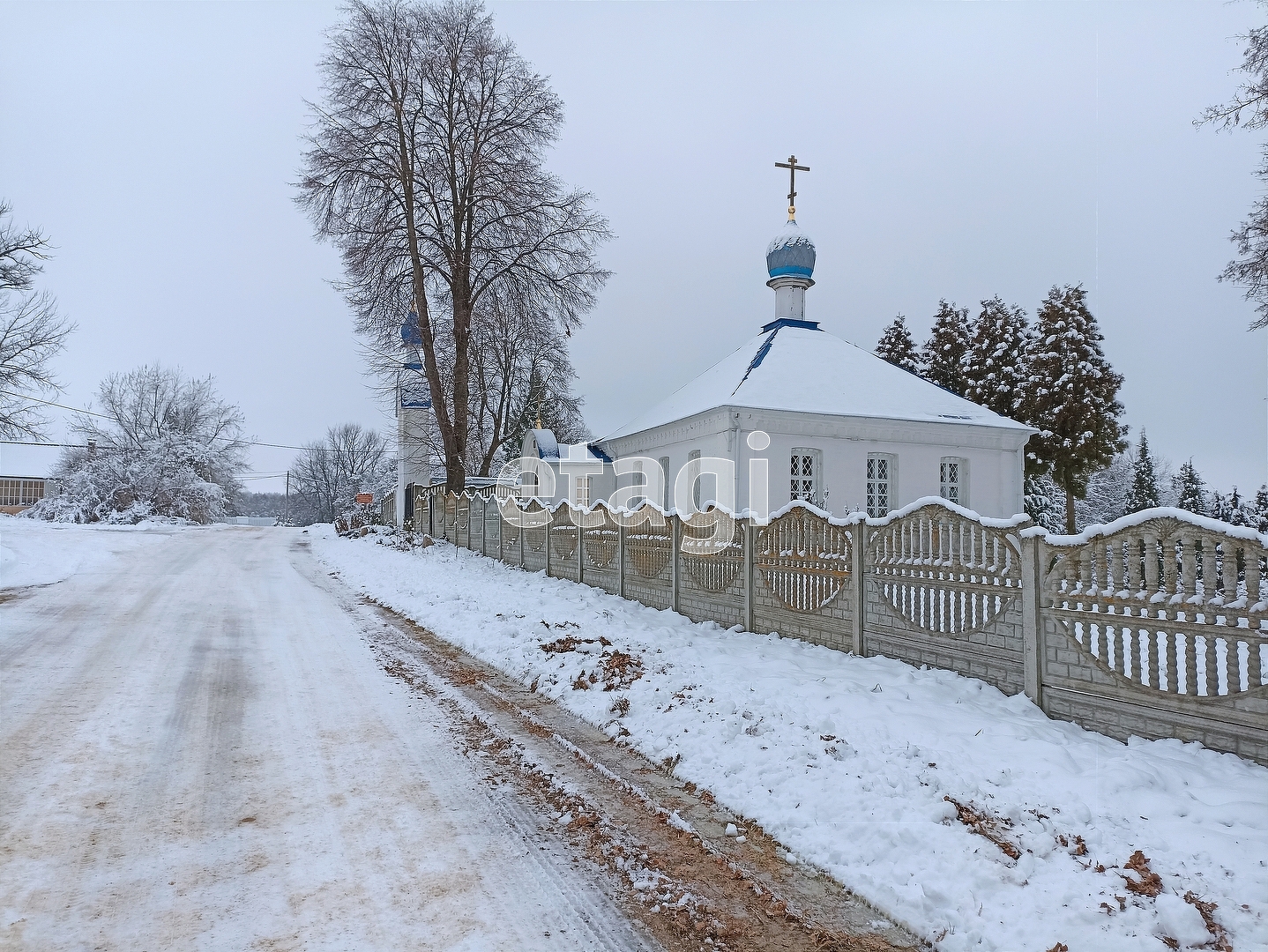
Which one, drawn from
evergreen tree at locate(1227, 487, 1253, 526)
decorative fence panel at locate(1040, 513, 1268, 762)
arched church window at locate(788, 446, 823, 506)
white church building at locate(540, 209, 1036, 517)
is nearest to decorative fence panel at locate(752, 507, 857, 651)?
decorative fence panel at locate(1040, 513, 1268, 762)

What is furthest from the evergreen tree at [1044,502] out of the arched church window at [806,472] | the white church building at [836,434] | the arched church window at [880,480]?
the arched church window at [806,472]

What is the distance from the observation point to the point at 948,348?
36438 mm

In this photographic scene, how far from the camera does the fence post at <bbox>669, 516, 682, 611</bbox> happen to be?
11305 mm

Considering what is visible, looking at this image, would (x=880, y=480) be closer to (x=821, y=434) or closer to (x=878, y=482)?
(x=878, y=482)

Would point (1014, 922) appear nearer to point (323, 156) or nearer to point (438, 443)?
point (323, 156)

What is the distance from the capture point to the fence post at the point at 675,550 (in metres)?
11.3

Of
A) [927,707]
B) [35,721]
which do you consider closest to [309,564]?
[35,721]

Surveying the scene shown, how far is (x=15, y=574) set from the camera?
15.5 metres

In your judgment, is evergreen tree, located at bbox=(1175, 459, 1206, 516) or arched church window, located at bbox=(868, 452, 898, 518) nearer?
arched church window, located at bbox=(868, 452, 898, 518)

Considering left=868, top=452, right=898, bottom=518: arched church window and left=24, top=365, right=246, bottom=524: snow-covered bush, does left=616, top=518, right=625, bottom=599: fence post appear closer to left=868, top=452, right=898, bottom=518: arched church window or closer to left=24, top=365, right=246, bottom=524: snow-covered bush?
left=868, top=452, right=898, bottom=518: arched church window

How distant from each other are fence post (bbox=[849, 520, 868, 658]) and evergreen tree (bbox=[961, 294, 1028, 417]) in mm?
28187

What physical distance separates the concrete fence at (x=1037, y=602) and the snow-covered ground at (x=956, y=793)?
23 cm

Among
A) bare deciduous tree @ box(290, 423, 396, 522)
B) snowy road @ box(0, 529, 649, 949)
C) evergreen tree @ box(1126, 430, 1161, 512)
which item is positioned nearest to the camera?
snowy road @ box(0, 529, 649, 949)

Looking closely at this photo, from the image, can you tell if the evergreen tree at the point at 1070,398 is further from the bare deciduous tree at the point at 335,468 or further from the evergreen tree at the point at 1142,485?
the bare deciduous tree at the point at 335,468
